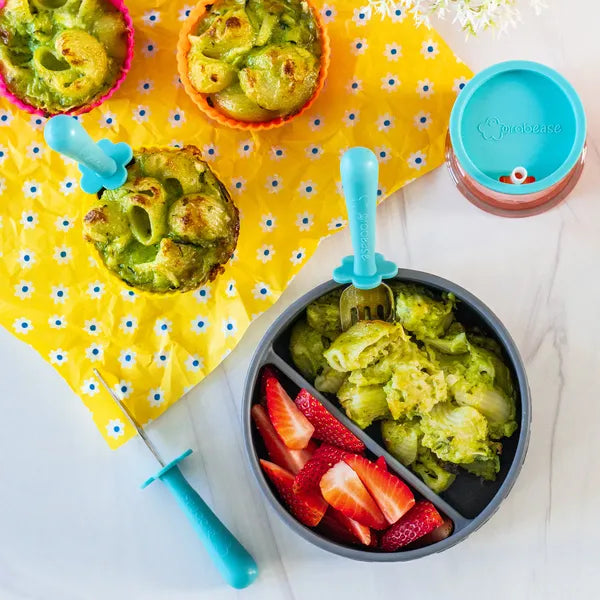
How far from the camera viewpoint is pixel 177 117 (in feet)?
5.76

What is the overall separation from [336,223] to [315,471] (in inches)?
19.9

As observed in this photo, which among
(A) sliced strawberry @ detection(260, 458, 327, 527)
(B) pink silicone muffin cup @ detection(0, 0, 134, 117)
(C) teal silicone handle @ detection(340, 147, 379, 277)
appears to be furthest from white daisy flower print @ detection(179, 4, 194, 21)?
(A) sliced strawberry @ detection(260, 458, 327, 527)

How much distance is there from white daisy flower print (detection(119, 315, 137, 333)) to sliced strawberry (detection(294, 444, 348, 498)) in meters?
0.48

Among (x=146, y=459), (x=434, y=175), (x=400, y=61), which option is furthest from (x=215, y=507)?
(x=400, y=61)

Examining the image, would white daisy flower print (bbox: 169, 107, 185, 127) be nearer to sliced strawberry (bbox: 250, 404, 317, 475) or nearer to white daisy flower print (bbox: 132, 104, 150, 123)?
white daisy flower print (bbox: 132, 104, 150, 123)

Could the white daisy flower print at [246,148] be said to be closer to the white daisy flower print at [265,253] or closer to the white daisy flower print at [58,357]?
the white daisy flower print at [265,253]

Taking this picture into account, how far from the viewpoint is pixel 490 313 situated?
150cm

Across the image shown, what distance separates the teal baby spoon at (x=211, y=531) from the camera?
1.67 m

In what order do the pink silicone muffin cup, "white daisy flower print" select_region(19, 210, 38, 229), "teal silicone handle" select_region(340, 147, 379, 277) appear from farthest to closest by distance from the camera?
"white daisy flower print" select_region(19, 210, 38, 229) → the pink silicone muffin cup → "teal silicone handle" select_region(340, 147, 379, 277)

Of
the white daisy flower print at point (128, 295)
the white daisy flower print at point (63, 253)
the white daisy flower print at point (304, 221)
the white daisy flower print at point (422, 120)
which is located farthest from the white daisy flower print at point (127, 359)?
the white daisy flower print at point (422, 120)

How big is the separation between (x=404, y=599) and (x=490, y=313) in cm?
63

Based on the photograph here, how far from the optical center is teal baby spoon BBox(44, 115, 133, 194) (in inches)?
51.5

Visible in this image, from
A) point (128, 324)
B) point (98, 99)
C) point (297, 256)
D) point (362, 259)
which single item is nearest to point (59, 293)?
point (128, 324)

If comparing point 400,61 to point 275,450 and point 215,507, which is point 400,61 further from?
point 215,507
